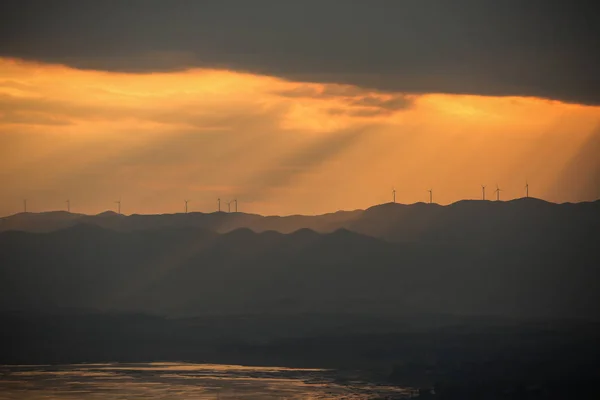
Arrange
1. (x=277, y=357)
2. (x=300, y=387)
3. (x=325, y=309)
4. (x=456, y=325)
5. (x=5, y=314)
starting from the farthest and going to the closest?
(x=325, y=309), (x=5, y=314), (x=456, y=325), (x=277, y=357), (x=300, y=387)

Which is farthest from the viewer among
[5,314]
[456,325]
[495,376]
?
[5,314]

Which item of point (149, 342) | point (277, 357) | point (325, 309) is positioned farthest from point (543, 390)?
point (325, 309)

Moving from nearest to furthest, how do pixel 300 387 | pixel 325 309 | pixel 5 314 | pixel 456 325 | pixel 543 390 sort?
pixel 543 390 < pixel 300 387 < pixel 456 325 < pixel 5 314 < pixel 325 309

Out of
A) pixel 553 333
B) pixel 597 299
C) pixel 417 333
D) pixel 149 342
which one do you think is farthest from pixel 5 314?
pixel 597 299

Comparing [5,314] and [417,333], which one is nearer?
[417,333]

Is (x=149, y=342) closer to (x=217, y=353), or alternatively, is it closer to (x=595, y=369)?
A: (x=217, y=353)

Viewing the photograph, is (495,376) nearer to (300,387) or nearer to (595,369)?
(595,369)
